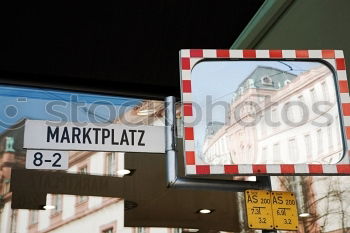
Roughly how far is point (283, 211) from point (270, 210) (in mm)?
71

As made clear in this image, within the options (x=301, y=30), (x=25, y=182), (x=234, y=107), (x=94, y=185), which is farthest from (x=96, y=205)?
(x=234, y=107)

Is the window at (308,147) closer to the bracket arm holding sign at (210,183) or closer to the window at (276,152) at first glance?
the window at (276,152)

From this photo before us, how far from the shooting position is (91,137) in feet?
10.9

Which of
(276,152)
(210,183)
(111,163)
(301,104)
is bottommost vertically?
(210,183)

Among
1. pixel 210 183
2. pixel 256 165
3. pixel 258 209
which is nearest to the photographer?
pixel 256 165

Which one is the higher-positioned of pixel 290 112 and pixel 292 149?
pixel 290 112

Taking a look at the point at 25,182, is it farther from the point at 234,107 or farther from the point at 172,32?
the point at 234,107

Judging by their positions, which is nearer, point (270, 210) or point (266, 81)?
point (270, 210)

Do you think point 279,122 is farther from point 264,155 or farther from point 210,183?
point 210,183

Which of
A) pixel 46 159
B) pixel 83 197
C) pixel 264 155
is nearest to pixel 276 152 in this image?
pixel 264 155

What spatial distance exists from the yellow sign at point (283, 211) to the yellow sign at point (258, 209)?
3 cm

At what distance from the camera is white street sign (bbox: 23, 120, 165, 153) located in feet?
10.8

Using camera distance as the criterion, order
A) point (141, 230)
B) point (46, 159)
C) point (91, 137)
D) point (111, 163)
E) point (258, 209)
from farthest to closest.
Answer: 1. point (111, 163)
2. point (141, 230)
3. point (46, 159)
4. point (91, 137)
5. point (258, 209)

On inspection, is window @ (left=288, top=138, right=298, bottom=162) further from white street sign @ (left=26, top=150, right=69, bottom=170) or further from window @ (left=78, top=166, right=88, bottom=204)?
window @ (left=78, top=166, right=88, bottom=204)
